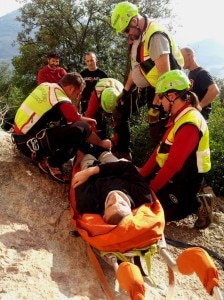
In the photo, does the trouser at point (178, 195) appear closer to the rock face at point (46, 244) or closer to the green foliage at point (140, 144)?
the rock face at point (46, 244)

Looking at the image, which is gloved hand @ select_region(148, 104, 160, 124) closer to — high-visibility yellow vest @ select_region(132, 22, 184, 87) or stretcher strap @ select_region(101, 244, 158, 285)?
high-visibility yellow vest @ select_region(132, 22, 184, 87)

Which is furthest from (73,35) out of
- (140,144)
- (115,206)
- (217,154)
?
(115,206)

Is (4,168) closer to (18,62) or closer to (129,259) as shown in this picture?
(129,259)

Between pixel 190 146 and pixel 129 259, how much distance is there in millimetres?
1386

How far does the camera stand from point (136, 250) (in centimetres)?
276

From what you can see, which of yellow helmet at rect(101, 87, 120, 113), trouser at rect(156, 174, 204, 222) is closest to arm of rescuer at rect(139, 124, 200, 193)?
trouser at rect(156, 174, 204, 222)

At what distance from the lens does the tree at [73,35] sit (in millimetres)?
17984

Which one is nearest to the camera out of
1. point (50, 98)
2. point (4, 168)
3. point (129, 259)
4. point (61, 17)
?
point (129, 259)

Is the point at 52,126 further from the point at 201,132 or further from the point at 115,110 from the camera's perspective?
the point at 201,132

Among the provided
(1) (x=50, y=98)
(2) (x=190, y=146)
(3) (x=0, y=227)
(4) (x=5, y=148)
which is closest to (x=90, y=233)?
(3) (x=0, y=227)

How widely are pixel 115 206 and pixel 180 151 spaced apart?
1022mm

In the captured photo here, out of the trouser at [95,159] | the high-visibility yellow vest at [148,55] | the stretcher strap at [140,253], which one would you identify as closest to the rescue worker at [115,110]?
the high-visibility yellow vest at [148,55]

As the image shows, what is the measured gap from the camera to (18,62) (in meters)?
18.9

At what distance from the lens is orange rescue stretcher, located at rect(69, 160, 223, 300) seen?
2.30 m
